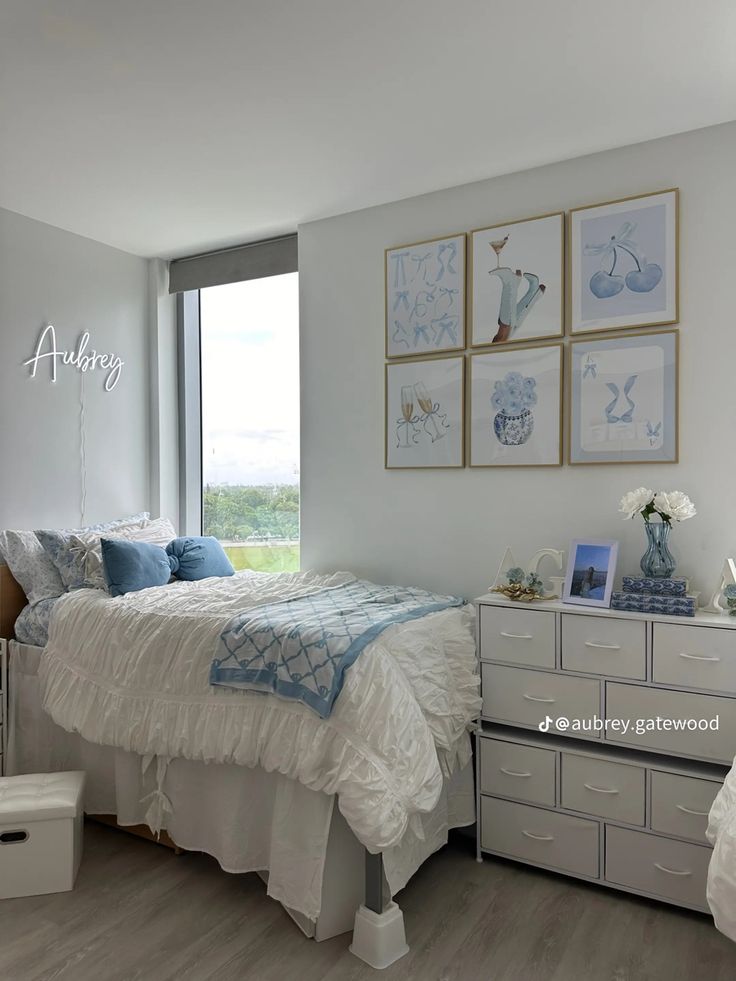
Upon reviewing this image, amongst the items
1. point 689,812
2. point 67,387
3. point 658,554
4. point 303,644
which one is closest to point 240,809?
point 303,644

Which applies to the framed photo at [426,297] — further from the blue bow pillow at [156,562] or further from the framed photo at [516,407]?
the blue bow pillow at [156,562]

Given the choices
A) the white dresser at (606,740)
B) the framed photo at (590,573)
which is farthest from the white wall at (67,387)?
the framed photo at (590,573)

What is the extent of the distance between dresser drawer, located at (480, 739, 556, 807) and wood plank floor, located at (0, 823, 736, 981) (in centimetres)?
27

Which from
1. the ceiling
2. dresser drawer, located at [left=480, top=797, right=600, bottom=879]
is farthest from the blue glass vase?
the ceiling

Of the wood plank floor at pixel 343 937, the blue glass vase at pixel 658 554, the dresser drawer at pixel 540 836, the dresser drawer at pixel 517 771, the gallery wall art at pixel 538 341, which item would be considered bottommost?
the wood plank floor at pixel 343 937

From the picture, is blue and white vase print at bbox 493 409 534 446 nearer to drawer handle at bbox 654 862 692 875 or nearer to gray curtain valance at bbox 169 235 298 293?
gray curtain valance at bbox 169 235 298 293

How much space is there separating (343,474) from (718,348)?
5.49ft

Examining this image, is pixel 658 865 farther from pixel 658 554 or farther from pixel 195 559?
pixel 195 559

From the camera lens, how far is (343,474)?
3469 millimetres

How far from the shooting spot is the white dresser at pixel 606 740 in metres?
2.24

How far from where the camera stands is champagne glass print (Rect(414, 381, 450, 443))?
10.3ft

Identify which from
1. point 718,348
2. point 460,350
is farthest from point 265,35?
point 718,348

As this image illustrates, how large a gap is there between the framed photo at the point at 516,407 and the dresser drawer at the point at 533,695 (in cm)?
84

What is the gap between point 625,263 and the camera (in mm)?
2709
